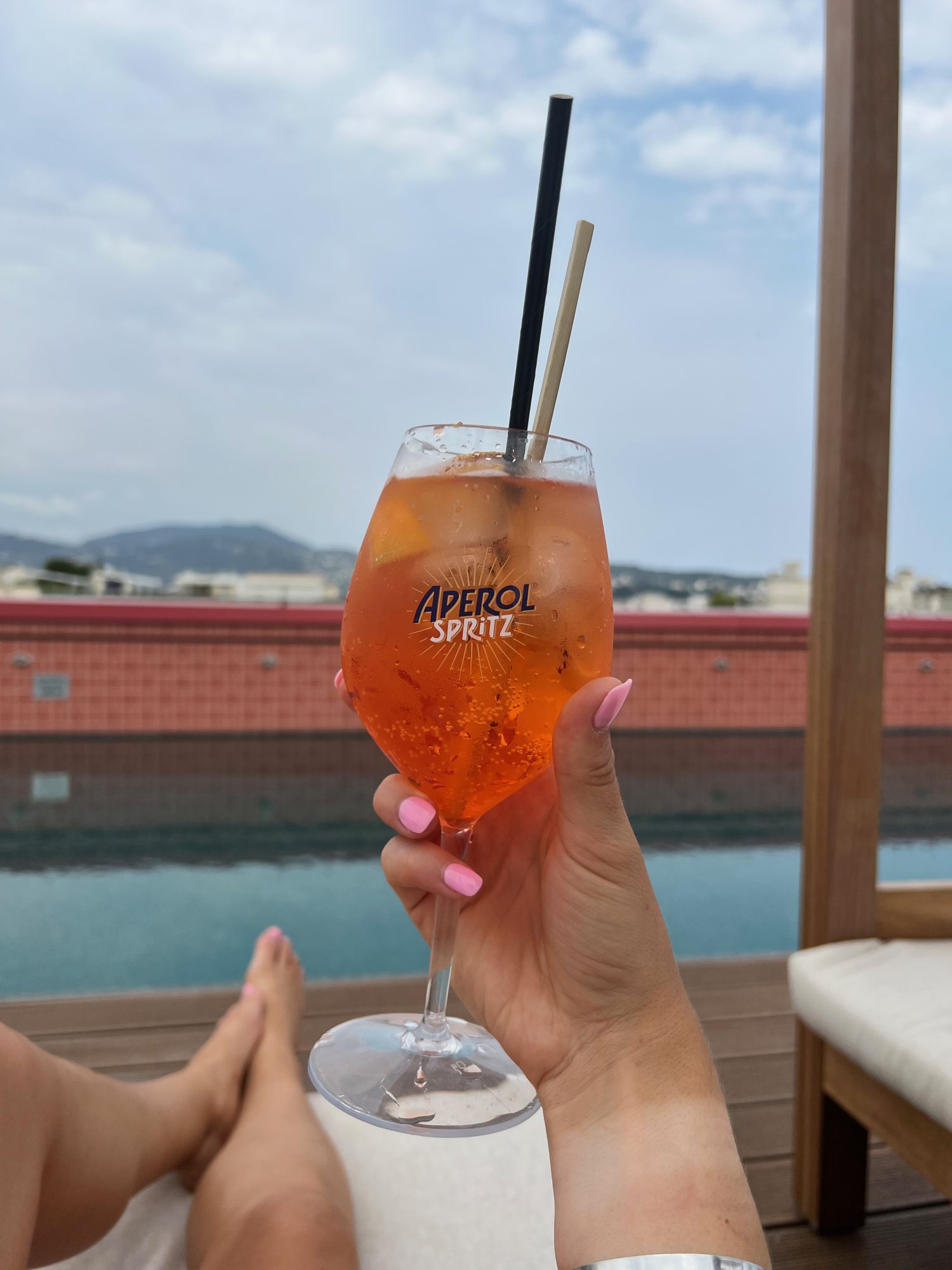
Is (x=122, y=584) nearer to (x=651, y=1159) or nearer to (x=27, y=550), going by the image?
(x=27, y=550)

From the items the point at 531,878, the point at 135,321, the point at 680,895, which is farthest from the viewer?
the point at 135,321

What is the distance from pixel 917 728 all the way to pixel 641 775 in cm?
362

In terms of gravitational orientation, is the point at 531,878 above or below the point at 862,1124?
above

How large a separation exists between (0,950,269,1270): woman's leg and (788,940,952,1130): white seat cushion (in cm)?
91

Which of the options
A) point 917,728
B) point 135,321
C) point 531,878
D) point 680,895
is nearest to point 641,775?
point 917,728

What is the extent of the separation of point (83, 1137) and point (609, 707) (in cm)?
85

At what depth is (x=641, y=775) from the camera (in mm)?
9641

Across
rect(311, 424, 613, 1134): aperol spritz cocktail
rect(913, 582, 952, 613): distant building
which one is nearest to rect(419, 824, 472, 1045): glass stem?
rect(311, 424, 613, 1134): aperol spritz cocktail

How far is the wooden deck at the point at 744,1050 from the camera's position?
140cm

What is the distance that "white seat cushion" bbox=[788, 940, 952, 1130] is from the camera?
1.05 metres

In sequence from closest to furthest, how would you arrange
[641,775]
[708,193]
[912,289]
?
[912,289] < [641,775] < [708,193]

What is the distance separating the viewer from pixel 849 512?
1.40 metres

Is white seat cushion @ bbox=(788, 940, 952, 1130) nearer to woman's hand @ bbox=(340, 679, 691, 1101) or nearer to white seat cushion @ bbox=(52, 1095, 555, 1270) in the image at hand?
white seat cushion @ bbox=(52, 1095, 555, 1270)

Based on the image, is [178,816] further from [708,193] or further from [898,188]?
[708,193]
